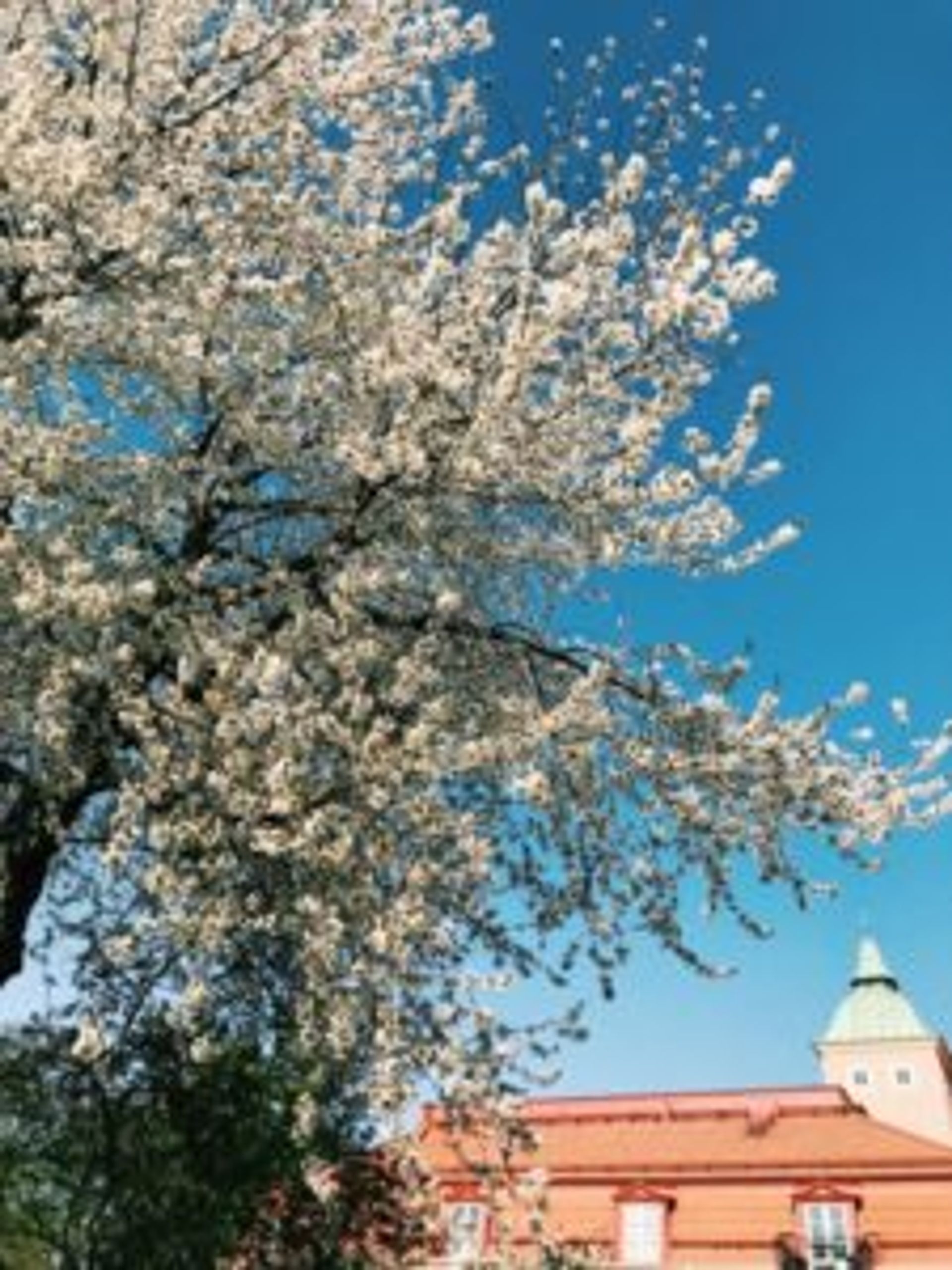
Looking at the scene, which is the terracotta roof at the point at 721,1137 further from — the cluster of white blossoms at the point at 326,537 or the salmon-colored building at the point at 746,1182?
the cluster of white blossoms at the point at 326,537

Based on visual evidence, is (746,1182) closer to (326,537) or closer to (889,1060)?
(326,537)

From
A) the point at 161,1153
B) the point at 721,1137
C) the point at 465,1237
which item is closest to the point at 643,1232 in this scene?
the point at 721,1137

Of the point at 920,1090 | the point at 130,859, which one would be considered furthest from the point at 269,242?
the point at 920,1090

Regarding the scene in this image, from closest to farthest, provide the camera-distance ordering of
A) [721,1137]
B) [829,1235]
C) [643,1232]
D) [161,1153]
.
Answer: [161,1153] < [829,1235] < [643,1232] < [721,1137]

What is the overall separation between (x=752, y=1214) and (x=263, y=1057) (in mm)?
23654

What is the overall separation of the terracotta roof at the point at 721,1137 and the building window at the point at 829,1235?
0.85 metres

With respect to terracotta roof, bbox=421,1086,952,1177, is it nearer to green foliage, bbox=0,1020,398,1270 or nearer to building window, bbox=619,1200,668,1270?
building window, bbox=619,1200,668,1270

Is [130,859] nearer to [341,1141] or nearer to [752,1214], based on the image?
[341,1141]

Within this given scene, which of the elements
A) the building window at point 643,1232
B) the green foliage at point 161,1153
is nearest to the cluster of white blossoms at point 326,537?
the green foliage at point 161,1153

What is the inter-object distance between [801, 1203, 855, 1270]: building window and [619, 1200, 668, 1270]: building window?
10.6ft

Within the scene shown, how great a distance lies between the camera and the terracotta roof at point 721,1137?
34.1 m

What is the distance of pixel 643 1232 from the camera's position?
3466 centimetres

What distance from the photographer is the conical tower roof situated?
3083 inches

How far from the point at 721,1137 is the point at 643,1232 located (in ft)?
11.1
